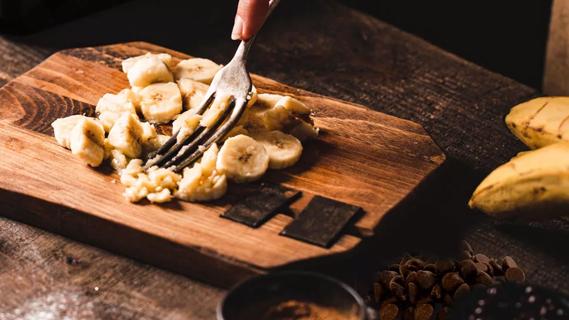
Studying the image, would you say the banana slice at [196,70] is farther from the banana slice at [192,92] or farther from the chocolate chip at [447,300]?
the chocolate chip at [447,300]

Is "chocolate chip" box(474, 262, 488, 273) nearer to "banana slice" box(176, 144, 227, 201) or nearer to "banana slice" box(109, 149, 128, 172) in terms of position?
"banana slice" box(176, 144, 227, 201)

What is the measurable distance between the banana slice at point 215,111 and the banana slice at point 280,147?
3.4 inches

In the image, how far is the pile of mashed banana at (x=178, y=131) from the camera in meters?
1.92

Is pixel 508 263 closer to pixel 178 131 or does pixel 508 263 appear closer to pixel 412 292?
pixel 412 292

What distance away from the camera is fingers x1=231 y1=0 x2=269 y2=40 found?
211cm

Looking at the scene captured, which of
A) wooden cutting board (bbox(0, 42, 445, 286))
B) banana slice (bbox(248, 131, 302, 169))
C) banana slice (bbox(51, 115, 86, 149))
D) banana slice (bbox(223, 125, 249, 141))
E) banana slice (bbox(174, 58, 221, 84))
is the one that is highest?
banana slice (bbox(174, 58, 221, 84))

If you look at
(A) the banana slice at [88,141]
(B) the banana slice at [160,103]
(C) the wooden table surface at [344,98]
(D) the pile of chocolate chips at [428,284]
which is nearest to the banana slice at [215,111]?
(B) the banana slice at [160,103]

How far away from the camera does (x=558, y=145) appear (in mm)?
1929

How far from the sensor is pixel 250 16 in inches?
83.4

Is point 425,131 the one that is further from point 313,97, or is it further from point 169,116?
point 169,116

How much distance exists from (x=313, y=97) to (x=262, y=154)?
1.29 ft

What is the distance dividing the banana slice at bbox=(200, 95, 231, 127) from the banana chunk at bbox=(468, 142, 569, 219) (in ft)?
1.82

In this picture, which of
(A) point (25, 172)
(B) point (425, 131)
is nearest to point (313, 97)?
(B) point (425, 131)

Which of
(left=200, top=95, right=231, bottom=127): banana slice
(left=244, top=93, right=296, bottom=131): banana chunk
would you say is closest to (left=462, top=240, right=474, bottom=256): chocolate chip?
(left=244, top=93, right=296, bottom=131): banana chunk
